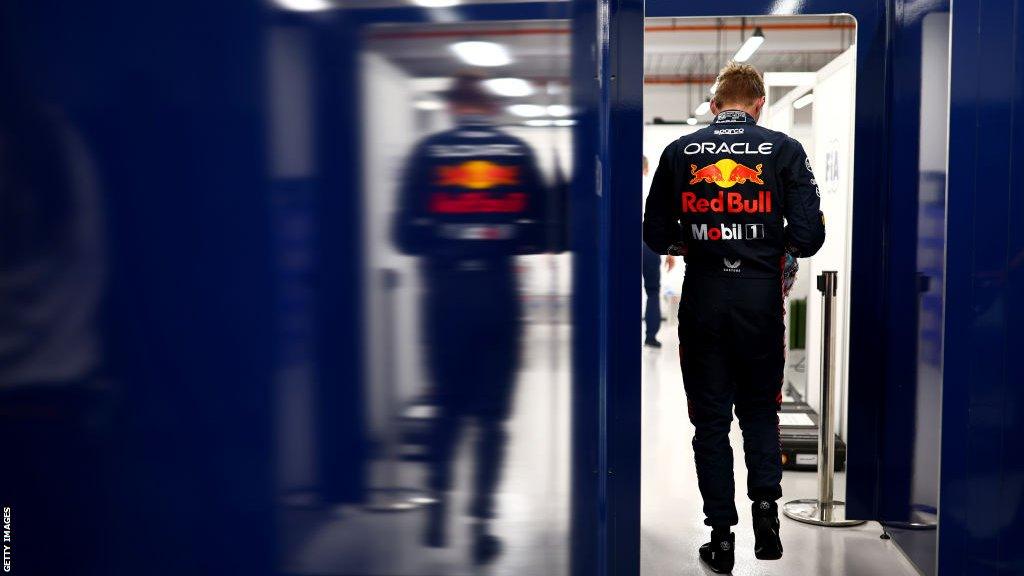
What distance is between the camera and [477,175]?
91 cm

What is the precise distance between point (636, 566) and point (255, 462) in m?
1.71

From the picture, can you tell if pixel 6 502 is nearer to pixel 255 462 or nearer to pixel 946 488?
pixel 255 462

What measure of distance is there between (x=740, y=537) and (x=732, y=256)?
44.3 inches

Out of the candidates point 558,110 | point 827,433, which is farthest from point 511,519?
point 827,433

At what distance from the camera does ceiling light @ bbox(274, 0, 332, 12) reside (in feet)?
2.82

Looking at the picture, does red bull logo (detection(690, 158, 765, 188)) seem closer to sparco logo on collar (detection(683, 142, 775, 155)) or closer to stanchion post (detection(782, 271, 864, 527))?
sparco logo on collar (detection(683, 142, 775, 155))

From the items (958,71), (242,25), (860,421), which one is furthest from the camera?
(860,421)

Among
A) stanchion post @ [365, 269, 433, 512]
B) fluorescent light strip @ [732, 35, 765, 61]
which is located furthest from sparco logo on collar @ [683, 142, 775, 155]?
fluorescent light strip @ [732, 35, 765, 61]

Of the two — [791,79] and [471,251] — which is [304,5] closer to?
[471,251]

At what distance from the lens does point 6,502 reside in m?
0.97

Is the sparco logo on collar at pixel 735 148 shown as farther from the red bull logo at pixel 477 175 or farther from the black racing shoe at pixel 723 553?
the red bull logo at pixel 477 175

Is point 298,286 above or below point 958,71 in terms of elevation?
below

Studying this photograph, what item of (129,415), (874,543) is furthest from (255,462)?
(874,543)

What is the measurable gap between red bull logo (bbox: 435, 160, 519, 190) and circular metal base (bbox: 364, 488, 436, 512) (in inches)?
13.2
